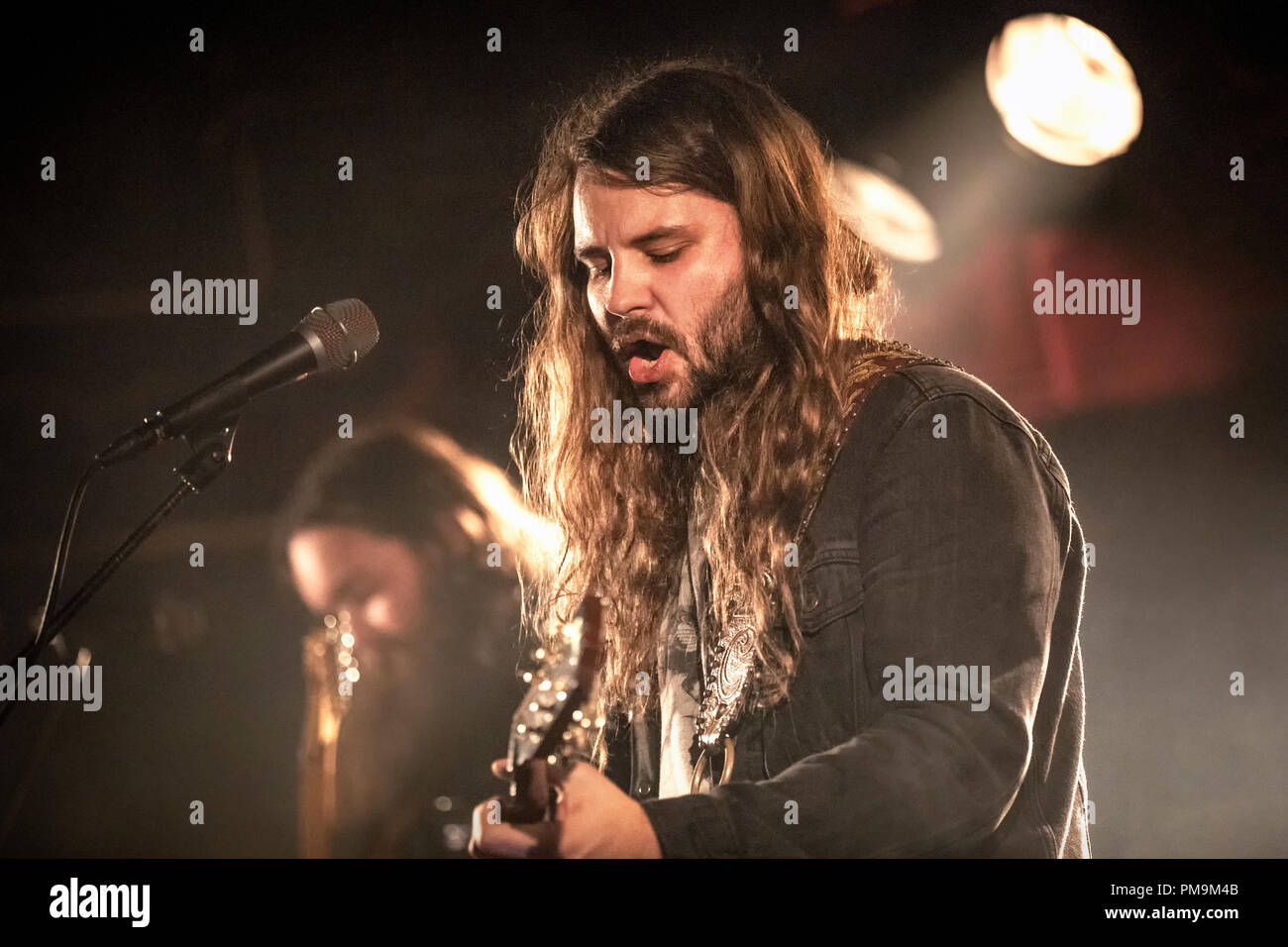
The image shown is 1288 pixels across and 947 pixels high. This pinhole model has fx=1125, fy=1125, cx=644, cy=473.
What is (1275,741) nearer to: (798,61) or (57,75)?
(798,61)

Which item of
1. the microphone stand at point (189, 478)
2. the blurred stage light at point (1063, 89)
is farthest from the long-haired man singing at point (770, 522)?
the microphone stand at point (189, 478)

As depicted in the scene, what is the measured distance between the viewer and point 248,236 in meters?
3.08

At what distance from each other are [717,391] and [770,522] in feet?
1.20

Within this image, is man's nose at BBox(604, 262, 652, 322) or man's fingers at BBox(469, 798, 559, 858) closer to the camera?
man's fingers at BBox(469, 798, 559, 858)

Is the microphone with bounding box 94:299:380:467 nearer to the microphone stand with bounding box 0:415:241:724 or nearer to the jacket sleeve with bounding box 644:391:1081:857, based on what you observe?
the microphone stand with bounding box 0:415:241:724

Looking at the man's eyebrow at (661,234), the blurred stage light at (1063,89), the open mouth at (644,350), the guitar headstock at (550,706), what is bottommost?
the guitar headstock at (550,706)

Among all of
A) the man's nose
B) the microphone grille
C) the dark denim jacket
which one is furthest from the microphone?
the dark denim jacket

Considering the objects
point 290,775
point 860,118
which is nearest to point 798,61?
point 860,118

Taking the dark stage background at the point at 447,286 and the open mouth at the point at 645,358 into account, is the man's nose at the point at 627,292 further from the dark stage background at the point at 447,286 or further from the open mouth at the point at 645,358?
the dark stage background at the point at 447,286

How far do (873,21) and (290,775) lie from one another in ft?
8.44

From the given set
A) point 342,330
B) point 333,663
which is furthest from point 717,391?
point 333,663

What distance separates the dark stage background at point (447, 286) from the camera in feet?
9.99

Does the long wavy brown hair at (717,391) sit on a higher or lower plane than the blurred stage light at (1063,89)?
lower

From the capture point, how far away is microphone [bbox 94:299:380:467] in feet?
6.96
